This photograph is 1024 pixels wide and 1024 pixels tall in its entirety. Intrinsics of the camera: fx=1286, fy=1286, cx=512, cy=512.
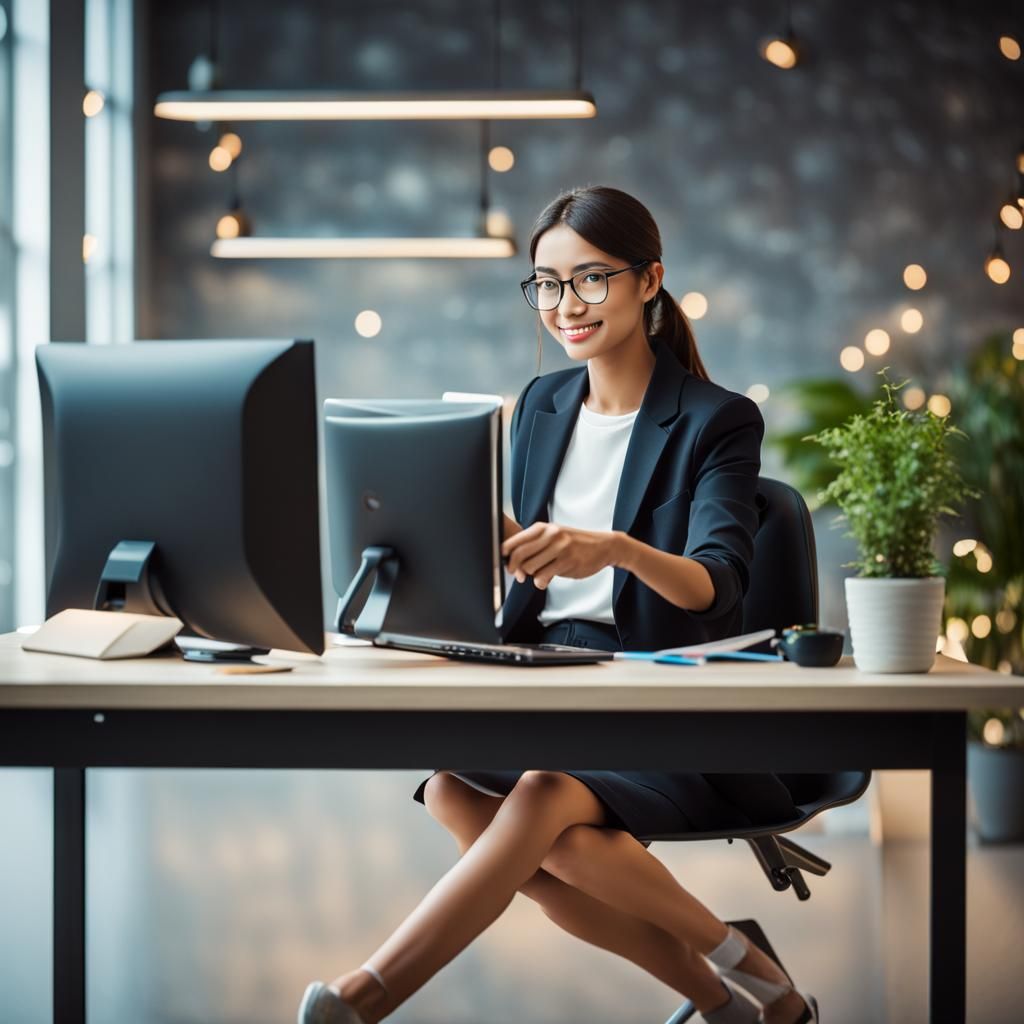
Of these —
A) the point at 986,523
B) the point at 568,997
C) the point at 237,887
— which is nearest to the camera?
the point at 568,997

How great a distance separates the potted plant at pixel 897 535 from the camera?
1.43 metres

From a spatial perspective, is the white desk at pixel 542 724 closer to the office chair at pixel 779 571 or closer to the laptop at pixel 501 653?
the laptop at pixel 501 653

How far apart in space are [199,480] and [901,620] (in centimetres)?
83

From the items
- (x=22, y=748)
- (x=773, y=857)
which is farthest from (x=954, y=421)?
(x=22, y=748)

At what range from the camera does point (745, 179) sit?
19.2 ft

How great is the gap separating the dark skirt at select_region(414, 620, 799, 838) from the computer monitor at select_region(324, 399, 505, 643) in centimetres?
24

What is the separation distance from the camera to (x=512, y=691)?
1329 mm

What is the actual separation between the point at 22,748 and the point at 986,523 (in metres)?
4.00

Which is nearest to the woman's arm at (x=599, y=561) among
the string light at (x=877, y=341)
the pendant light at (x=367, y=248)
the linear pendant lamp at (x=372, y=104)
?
the linear pendant lamp at (x=372, y=104)

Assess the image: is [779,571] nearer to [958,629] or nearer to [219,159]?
[958,629]

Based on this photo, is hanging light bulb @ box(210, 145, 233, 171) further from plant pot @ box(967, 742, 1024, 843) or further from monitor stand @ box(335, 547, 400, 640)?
monitor stand @ box(335, 547, 400, 640)

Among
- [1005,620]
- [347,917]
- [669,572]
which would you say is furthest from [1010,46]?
[669,572]

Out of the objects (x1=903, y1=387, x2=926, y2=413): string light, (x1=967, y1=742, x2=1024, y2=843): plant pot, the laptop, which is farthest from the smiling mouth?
(x1=903, y1=387, x2=926, y2=413): string light

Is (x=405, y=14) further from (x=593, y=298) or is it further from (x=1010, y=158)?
(x=593, y=298)
